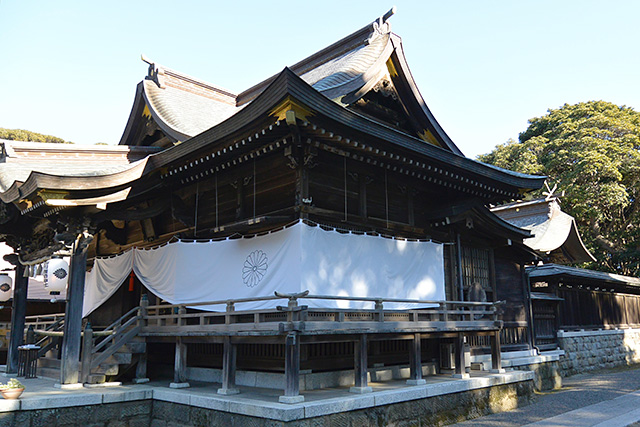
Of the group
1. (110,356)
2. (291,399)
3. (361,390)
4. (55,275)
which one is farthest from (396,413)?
(55,275)

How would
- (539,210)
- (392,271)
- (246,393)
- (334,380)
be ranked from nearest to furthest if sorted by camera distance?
1. (246,393)
2. (334,380)
3. (392,271)
4. (539,210)

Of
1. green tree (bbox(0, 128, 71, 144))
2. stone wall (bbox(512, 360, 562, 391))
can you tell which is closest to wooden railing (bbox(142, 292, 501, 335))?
stone wall (bbox(512, 360, 562, 391))

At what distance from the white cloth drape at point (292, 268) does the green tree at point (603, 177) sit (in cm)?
1975

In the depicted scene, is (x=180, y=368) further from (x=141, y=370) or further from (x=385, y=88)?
(x=385, y=88)

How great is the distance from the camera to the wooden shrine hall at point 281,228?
9.02m

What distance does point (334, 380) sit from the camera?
9.89 meters

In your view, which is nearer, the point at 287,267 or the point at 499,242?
the point at 287,267

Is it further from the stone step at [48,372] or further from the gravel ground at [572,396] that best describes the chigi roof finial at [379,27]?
the stone step at [48,372]

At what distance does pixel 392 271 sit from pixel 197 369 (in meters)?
4.99

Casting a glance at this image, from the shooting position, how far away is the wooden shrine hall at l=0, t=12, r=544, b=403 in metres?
9.02

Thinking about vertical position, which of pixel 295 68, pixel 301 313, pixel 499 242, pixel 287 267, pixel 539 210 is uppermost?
pixel 295 68

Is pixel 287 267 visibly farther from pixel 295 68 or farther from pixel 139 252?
pixel 295 68

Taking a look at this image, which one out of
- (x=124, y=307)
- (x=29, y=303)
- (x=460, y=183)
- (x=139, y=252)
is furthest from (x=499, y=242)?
(x=29, y=303)

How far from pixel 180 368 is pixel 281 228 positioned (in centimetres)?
347
